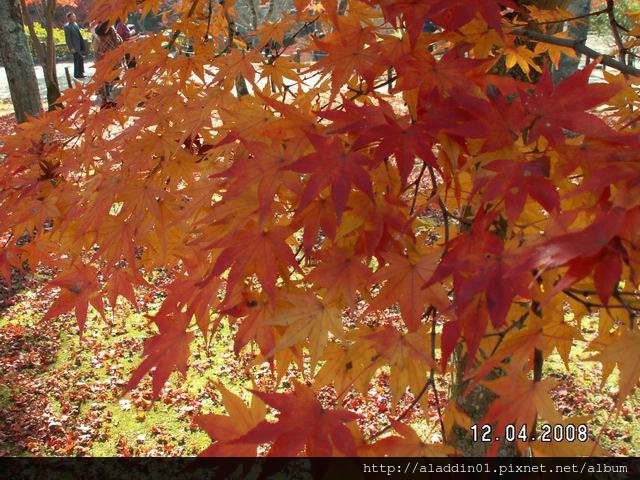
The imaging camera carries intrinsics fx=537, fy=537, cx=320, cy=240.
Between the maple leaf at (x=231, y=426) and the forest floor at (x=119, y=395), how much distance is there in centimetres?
180

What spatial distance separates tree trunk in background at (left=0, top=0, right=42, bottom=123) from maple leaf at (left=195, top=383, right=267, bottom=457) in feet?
17.3

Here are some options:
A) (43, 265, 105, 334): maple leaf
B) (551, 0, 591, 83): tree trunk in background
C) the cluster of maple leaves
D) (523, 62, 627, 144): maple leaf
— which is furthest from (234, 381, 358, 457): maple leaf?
(551, 0, 591, 83): tree trunk in background

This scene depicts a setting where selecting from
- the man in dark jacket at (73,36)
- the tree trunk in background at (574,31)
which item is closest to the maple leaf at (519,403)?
the tree trunk in background at (574,31)

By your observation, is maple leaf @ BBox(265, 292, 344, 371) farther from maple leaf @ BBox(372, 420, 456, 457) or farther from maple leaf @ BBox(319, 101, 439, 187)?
maple leaf @ BBox(319, 101, 439, 187)

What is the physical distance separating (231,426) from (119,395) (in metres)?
3.04

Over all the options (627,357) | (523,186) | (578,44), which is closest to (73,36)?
(578,44)

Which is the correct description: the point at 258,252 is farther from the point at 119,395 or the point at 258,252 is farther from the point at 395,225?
the point at 119,395

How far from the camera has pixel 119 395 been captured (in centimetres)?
370

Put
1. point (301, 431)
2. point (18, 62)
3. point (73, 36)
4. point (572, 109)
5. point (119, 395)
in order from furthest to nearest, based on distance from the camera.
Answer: point (73, 36)
point (18, 62)
point (119, 395)
point (572, 109)
point (301, 431)

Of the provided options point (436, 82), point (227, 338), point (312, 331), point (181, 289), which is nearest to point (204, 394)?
point (227, 338)

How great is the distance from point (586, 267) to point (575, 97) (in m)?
0.39

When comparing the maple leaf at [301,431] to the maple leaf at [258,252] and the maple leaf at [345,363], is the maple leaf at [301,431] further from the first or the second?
the maple leaf at [345,363]

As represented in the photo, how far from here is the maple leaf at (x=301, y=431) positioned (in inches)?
32.7

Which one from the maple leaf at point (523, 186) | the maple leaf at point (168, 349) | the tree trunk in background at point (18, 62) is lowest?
the maple leaf at point (168, 349)
